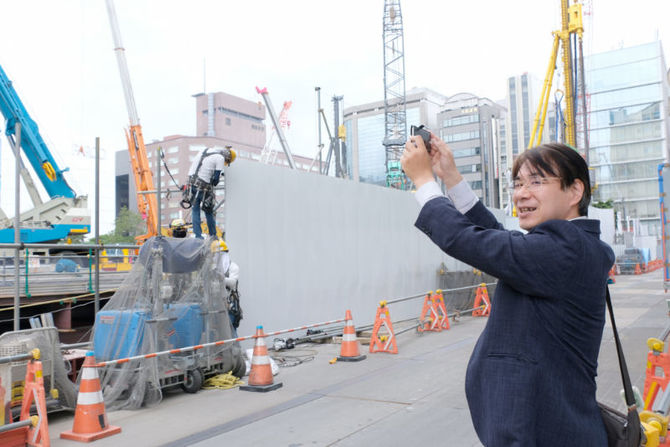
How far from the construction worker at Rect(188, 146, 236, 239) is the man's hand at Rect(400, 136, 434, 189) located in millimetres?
9148

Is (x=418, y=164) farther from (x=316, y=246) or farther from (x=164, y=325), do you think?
(x=316, y=246)

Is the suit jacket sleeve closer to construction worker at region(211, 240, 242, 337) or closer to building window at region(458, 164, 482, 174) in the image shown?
construction worker at region(211, 240, 242, 337)

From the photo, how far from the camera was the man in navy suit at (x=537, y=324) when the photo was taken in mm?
1665

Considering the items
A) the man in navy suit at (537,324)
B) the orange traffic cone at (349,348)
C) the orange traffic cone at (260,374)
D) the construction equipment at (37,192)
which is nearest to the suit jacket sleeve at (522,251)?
the man in navy suit at (537,324)

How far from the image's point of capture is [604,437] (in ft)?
5.83

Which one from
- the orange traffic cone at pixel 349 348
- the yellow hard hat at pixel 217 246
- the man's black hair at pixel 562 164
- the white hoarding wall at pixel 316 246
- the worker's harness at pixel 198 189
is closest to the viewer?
the man's black hair at pixel 562 164

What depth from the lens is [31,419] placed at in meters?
5.75

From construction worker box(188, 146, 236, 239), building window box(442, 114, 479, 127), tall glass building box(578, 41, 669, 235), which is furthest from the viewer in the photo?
building window box(442, 114, 479, 127)

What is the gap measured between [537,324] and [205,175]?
9626 millimetres

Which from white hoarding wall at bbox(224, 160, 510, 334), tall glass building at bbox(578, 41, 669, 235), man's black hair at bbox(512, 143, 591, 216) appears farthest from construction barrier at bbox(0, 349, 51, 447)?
tall glass building at bbox(578, 41, 669, 235)

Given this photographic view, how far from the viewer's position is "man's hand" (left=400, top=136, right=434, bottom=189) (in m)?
1.86

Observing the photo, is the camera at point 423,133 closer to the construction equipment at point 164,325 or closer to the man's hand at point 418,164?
the man's hand at point 418,164

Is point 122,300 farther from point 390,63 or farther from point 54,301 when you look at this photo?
point 390,63

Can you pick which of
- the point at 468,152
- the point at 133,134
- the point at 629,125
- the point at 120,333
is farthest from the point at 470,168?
the point at 120,333
